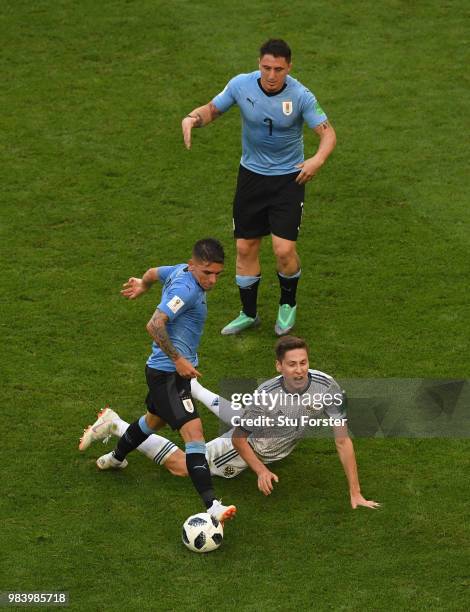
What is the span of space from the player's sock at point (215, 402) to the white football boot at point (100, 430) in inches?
32.6

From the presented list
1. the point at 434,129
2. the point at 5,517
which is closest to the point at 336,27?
the point at 434,129

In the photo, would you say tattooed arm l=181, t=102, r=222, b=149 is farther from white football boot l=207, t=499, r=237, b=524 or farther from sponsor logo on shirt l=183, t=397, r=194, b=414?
white football boot l=207, t=499, r=237, b=524

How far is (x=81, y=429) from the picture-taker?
1077 centimetres

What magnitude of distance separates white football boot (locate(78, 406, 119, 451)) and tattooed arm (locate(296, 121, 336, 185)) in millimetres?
2636

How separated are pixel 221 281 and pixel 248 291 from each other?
950mm

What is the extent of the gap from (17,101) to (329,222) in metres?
4.63

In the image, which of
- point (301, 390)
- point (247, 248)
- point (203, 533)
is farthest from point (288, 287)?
point (203, 533)

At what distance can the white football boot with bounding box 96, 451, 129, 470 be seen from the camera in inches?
400

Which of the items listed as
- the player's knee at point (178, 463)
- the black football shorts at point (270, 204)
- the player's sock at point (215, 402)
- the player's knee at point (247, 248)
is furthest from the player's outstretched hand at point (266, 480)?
the player's knee at point (247, 248)

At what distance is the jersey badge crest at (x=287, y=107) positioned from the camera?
11484 mm

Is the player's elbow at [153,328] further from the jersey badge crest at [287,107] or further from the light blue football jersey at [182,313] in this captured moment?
the jersey badge crest at [287,107]

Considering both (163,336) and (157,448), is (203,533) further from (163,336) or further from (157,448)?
(163,336)

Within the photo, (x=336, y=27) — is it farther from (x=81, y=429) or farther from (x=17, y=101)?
(x=81, y=429)

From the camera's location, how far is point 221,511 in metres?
9.23
